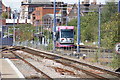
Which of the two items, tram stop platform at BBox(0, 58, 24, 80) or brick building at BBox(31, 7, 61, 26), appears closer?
tram stop platform at BBox(0, 58, 24, 80)

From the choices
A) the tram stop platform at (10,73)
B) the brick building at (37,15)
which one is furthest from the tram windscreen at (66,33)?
the tram stop platform at (10,73)

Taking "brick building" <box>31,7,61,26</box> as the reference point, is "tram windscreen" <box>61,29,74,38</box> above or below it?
below

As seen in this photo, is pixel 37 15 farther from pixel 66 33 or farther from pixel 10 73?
pixel 10 73

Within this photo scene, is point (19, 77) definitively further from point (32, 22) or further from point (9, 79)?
point (32, 22)

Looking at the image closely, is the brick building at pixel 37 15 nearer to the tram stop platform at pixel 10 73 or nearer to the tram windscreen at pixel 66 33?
the tram windscreen at pixel 66 33

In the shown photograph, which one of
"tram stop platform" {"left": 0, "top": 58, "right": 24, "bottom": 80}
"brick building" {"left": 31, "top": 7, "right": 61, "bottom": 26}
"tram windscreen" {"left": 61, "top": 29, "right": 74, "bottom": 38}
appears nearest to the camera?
"tram stop platform" {"left": 0, "top": 58, "right": 24, "bottom": 80}

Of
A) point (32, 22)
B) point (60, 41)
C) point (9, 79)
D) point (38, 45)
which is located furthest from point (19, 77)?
point (32, 22)

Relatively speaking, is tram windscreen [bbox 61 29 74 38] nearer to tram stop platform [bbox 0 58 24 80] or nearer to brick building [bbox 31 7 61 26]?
brick building [bbox 31 7 61 26]

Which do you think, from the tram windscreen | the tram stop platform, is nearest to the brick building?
the tram windscreen

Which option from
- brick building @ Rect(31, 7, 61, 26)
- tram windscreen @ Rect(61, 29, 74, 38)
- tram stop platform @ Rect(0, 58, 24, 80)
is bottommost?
tram stop platform @ Rect(0, 58, 24, 80)

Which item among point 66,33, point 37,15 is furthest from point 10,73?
point 37,15

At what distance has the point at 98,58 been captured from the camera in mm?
27828

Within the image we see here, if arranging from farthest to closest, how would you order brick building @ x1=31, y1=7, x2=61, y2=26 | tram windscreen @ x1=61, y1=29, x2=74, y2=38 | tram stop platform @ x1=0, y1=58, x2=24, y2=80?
brick building @ x1=31, y1=7, x2=61, y2=26 < tram windscreen @ x1=61, y1=29, x2=74, y2=38 < tram stop platform @ x1=0, y1=58, x2=24, y2=80

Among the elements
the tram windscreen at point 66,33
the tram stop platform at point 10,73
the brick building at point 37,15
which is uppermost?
the brick building at point 37,15
